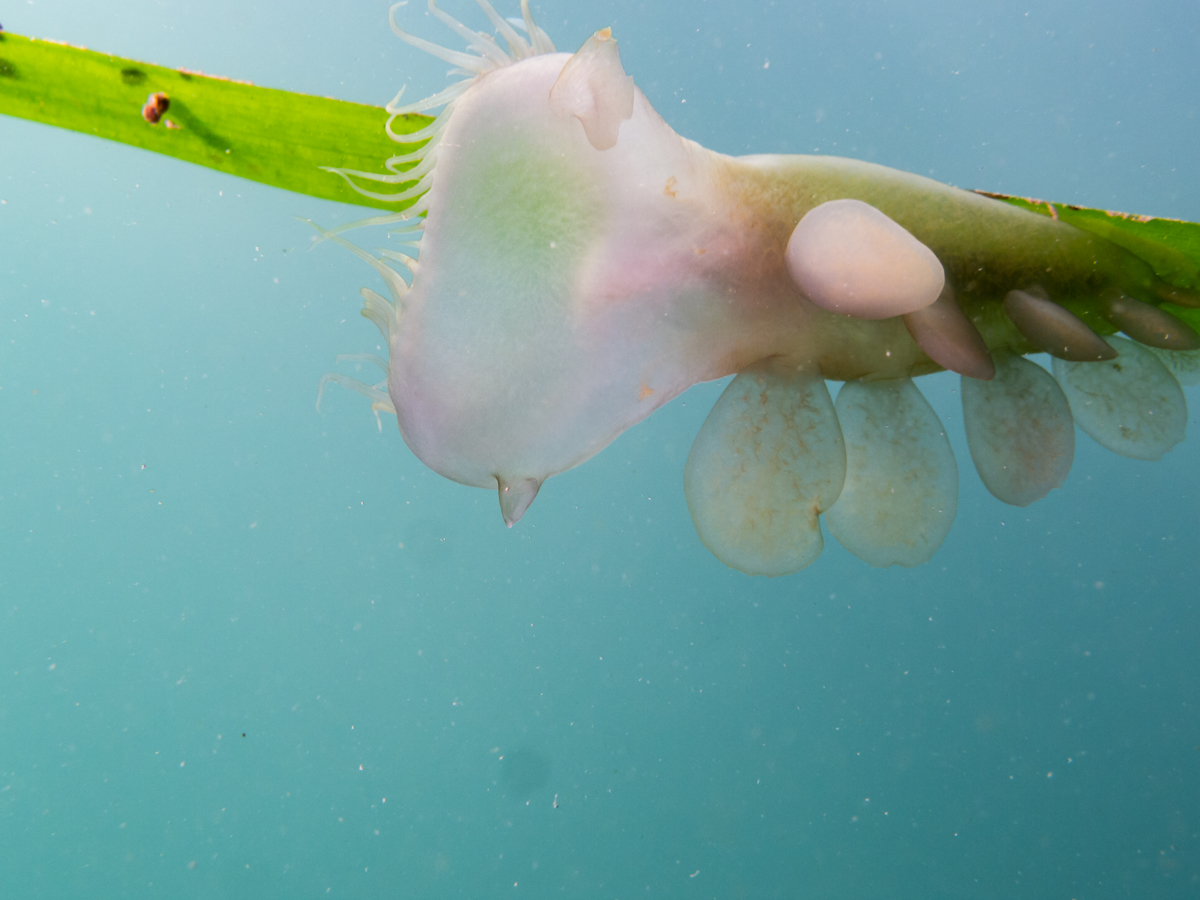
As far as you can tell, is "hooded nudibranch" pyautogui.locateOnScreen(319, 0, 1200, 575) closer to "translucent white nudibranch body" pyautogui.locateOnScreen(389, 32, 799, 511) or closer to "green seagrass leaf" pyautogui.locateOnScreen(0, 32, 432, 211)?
"translucent white nudibranch body" pyautogui.locateOnScreen(389, 32, 799, 511)

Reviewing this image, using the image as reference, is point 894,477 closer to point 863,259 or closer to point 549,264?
point 863,259

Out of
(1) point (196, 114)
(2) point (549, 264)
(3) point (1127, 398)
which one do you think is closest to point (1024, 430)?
(3) point (1127, 398)

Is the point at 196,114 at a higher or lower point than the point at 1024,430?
lower

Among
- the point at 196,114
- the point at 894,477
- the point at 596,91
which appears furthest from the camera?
the point at 196,114

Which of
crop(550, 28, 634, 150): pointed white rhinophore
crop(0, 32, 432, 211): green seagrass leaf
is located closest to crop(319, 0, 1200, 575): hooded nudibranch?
crop(550, 28, 634, 150): pointed white rhinophore

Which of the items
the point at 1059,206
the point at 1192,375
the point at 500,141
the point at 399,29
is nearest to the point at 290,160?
the point at 399,29

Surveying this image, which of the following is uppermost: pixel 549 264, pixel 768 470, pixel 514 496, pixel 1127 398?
pixel 1127 398
